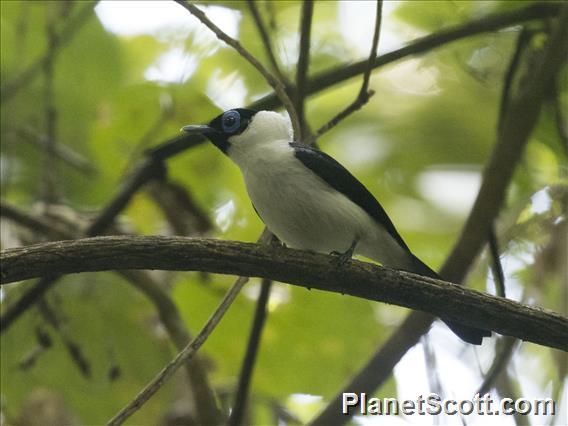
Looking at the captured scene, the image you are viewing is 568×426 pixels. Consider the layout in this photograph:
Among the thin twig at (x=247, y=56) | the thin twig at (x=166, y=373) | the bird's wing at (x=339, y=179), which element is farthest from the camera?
the bird's wing at (x=339, y=179)

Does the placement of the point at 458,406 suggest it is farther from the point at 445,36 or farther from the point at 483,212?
the point at 445,36

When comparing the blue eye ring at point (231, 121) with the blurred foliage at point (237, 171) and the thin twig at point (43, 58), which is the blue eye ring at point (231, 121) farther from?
the thin twig at point (43, 58)

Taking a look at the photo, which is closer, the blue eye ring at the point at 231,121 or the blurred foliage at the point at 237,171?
the blue eye ring at the point at 231,121

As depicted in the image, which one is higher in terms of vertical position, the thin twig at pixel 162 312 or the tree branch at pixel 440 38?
the tree branch at pixel 440 38

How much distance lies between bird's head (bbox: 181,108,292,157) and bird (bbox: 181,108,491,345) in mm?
71

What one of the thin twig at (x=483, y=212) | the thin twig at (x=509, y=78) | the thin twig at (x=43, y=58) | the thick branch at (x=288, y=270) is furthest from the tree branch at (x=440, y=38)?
the thick branch at (x=288, y=270)

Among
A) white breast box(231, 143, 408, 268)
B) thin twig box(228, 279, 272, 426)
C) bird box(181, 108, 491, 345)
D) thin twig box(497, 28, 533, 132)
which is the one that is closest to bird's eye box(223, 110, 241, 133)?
bird box(181, 108, 491, 345)

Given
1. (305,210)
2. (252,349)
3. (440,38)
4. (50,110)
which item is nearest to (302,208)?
(305,210)

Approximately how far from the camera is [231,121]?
12.8 ft

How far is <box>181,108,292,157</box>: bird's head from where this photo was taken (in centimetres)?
381

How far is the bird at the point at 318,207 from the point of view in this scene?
340 centimetres

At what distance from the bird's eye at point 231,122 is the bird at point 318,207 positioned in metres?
0.17

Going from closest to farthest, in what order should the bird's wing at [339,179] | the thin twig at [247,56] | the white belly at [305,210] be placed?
the thin twig at [247,56] → the white belly at [305,210] → the bird's wing at [339,179]

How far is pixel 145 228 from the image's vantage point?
16.3ft
